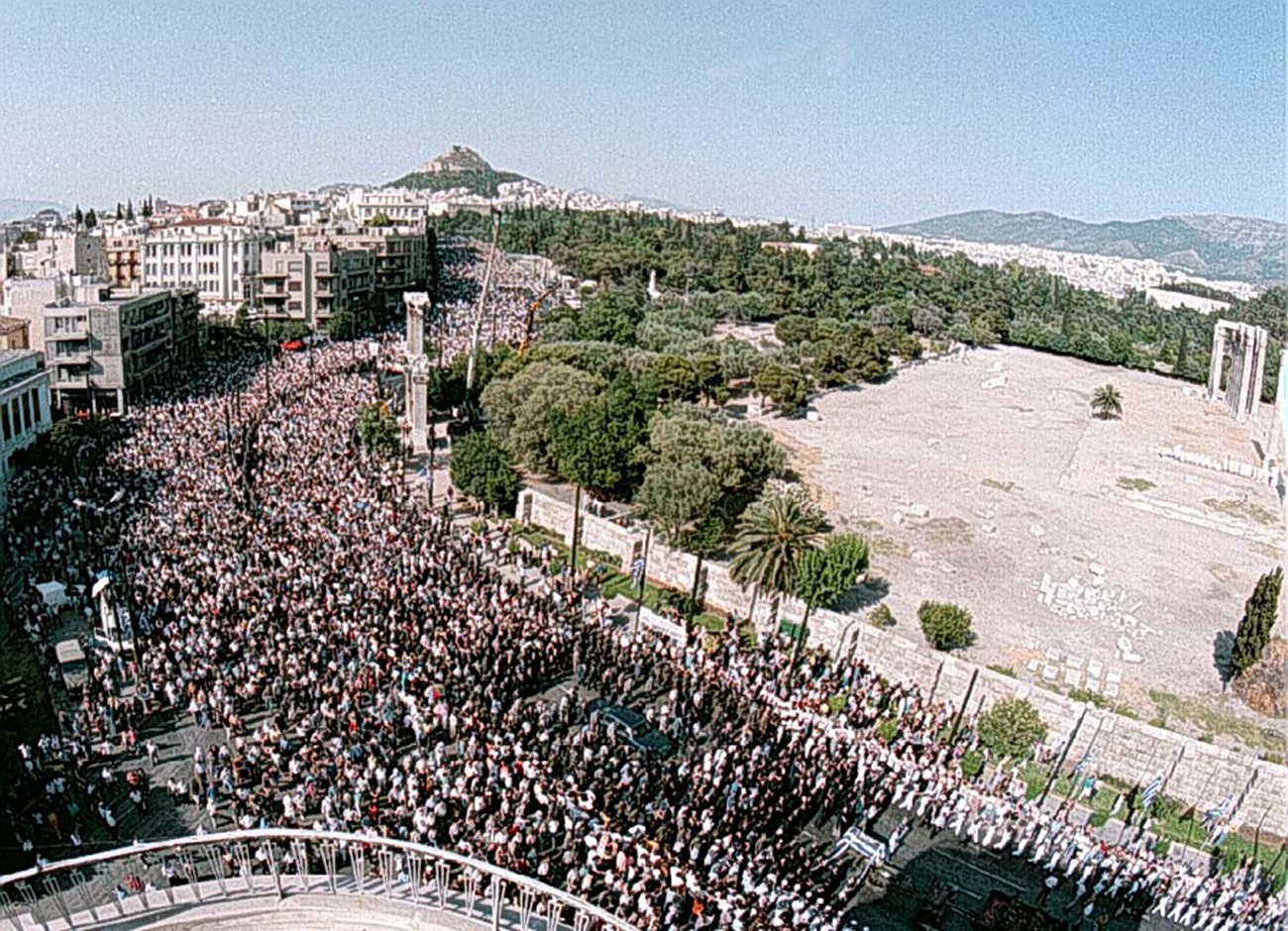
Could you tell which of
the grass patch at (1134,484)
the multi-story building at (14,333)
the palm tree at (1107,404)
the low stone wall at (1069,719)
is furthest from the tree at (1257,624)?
the multi-story building at (14,333)

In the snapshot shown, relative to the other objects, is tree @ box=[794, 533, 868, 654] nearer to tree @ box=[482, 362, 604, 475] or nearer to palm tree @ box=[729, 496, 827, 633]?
palm tree @ box=[729, 496, 827, 633]

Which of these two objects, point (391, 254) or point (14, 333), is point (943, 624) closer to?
point (14, 333)

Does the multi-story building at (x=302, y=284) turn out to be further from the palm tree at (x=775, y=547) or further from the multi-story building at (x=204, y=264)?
the palm tree at (x=775, y=547)

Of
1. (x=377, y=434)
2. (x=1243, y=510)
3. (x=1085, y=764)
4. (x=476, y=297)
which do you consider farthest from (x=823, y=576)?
(x=476, y=297)

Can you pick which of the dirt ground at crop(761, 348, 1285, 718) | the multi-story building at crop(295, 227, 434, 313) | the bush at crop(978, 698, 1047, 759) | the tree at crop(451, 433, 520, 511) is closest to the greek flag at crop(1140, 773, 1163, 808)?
the bush at crop(978, 698, 1047, 759)

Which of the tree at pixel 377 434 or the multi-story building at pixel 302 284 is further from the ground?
the multi-story building at pixel 302 284

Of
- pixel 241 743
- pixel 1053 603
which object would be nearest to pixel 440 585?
pixel 241 743
